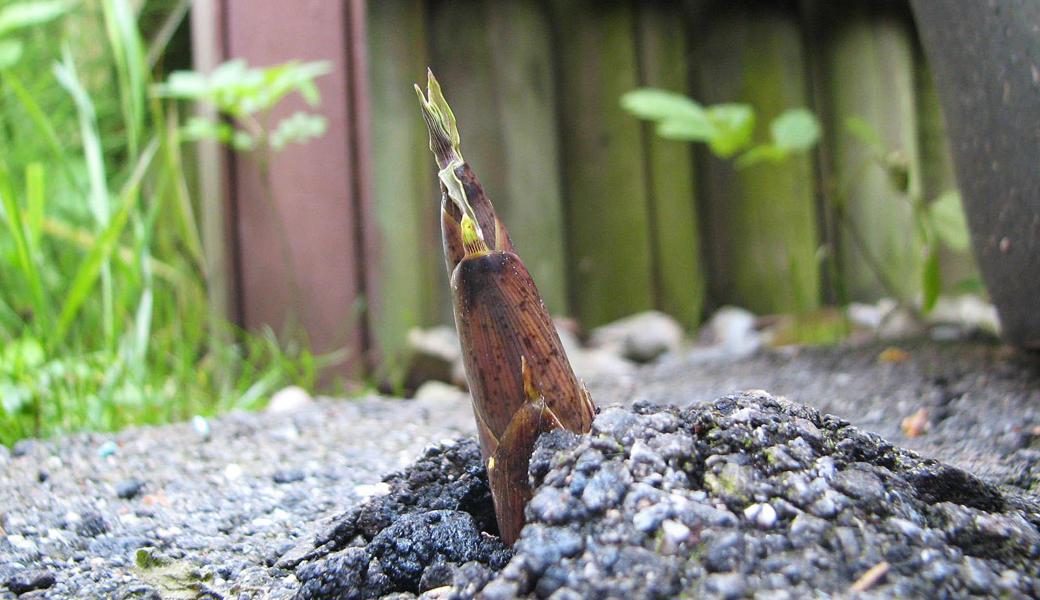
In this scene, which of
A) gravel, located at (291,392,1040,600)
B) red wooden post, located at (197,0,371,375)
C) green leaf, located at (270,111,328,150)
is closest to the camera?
gravel, located at (291,392,1040,600)

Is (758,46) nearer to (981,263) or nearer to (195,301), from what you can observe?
(981,263)

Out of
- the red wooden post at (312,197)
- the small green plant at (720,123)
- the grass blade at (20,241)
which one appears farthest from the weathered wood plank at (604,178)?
the grass blade at (20,241)

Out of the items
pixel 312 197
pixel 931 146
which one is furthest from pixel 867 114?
pixel 312 197

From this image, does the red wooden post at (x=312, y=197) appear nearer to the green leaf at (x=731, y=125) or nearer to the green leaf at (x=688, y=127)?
the green leaf at (x=688, y=127)

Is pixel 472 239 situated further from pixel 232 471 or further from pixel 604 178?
pixel 604 178

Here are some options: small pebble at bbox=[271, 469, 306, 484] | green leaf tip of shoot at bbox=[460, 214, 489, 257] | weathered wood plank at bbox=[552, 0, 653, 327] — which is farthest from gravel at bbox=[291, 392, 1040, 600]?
weathered wood plank at bbox=[552, 0, 653, 327]

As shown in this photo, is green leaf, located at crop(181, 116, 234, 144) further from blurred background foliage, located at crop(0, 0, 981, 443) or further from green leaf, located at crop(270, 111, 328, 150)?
green leaf, located at crop(270, 111, 328, 150)
